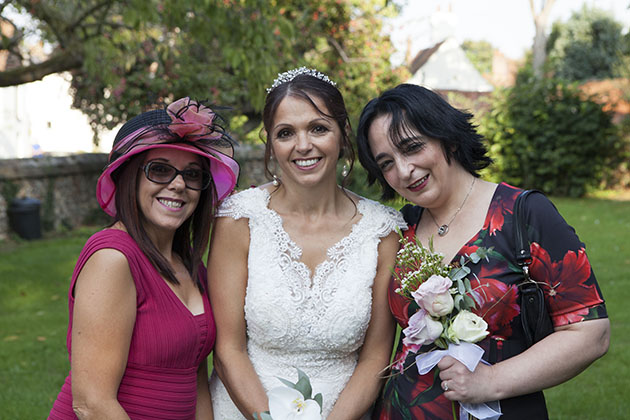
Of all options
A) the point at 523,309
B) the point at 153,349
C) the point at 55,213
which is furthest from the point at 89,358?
the point at 55,213

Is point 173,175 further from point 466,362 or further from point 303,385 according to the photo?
point 466,362

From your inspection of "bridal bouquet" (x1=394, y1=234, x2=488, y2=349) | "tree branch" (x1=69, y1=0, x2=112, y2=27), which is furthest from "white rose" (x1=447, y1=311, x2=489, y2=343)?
"tree branch" (x1=69, y1=0, x2=112, y2=27)

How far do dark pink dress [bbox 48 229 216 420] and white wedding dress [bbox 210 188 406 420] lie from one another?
39 cm

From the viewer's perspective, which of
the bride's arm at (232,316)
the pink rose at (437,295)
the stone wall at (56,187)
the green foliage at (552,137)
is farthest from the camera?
the green foliage at (552,137)

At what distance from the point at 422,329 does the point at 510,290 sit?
1.30 feet

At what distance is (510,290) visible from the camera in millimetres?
2447

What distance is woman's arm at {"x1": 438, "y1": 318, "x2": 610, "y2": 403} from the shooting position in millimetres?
2355

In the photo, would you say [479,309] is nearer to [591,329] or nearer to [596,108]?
[591,329]

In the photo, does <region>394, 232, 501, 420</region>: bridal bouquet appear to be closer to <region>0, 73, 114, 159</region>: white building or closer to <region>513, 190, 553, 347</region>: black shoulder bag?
<region>513, 190, 553, 347</region>: black shoulder bag

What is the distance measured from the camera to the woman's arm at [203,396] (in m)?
2.96

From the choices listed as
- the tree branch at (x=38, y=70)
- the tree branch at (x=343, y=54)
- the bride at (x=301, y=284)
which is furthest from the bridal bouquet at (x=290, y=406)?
the tree branch at (x=343, y=54)

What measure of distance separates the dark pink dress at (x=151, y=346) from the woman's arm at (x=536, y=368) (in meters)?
1.05

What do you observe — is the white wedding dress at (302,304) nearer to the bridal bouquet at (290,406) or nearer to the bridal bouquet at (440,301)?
the bridal bouquet at (440,301)

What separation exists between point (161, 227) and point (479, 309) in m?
1.36
